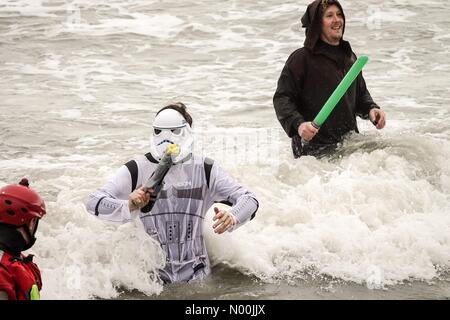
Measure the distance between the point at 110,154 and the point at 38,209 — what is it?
5.55m

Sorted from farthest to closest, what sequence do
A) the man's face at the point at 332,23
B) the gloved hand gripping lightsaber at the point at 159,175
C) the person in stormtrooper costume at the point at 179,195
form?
the man's face at the point at 332,23, the person in stormtrooper costume at the point at 179,195, the gloved hand gripping lightsaber at the point at 159,175

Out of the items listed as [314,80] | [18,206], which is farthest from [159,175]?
[314,80]

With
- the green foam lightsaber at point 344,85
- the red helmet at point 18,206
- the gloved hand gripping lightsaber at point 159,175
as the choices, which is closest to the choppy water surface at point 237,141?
the gloved hand gripping lightsaber at point 159,175

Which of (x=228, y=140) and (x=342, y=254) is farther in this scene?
(x=228, y=140)

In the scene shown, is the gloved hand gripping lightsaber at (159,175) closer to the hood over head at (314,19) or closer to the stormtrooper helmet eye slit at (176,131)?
the stormtrooper helmet eye slit at (176,131)

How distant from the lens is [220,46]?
50.2 feet

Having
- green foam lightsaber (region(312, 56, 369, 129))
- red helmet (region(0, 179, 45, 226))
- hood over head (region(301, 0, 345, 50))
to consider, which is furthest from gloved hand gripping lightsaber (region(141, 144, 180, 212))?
hood over head (region(301, 0, 345, 50))

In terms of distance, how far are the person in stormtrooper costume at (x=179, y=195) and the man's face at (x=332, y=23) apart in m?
2.20

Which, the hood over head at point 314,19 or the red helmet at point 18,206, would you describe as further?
the hood over head at point 314,19

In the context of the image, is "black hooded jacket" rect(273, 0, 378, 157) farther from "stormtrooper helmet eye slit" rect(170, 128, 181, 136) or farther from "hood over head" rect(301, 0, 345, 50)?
"stormtrooper helmet eye slit" rect(170, 128, 181, 136)

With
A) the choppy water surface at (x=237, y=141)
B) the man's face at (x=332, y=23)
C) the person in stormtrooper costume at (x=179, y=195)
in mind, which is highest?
the man's face at (x=332, y=23)

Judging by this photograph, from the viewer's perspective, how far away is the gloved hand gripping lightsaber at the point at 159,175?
14.9 ft
